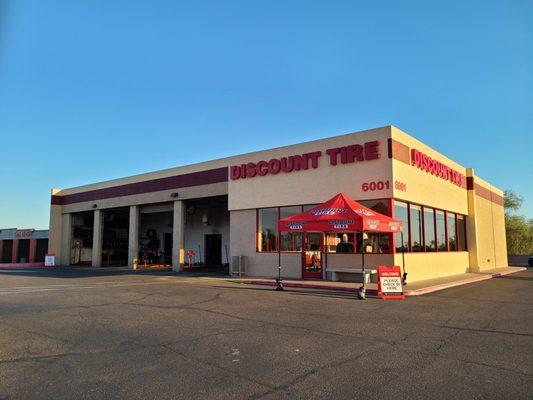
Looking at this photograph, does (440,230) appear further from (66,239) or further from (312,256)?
(66,239)

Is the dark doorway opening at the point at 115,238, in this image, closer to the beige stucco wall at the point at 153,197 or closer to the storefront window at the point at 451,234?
the beige stucco wall at the point at 153,197

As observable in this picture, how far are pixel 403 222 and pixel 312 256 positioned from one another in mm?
4405

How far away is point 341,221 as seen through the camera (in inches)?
567

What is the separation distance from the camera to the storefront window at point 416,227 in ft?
63.5

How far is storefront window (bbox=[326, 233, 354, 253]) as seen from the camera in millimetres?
18453

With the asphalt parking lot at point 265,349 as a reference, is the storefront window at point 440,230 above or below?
above

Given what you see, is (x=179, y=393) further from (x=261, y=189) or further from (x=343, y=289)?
(x=261, y=189)

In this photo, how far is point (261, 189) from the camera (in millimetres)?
21609

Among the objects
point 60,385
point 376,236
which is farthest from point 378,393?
point 376,236

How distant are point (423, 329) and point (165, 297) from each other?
804 centimetres

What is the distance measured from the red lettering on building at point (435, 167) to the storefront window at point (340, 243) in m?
4.63

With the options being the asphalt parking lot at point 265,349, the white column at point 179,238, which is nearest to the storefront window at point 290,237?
the asphalt parking lot at point 265,349

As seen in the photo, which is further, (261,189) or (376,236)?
(261,189)

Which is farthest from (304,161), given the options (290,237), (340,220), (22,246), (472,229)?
(22,246)
